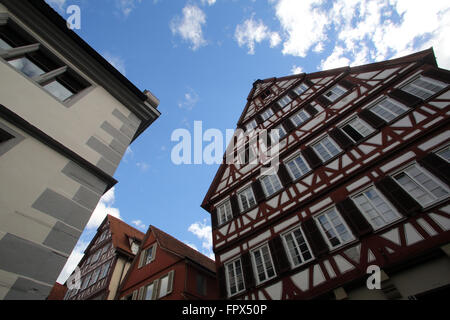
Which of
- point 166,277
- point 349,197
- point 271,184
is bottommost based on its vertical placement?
point 349,197

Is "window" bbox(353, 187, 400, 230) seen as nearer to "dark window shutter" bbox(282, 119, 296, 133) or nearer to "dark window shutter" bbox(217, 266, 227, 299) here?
"dark window shutter" bbox(282, 119, 296, 133)

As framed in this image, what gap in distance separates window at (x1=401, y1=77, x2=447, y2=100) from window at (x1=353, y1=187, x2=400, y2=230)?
12.8 feet

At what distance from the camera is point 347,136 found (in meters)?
9.85

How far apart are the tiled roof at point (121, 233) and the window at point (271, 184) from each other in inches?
598

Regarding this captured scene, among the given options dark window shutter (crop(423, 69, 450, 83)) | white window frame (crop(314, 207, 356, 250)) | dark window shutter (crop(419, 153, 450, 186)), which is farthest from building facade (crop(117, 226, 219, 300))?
dark window shutter (crop(423, 69, 450, 83))

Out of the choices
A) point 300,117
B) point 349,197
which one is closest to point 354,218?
point 349,197

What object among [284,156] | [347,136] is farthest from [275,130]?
[347,136]

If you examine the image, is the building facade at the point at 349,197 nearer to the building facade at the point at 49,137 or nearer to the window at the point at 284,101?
the window at the point at 284,101

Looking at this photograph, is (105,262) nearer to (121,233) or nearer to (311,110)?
(121,233)

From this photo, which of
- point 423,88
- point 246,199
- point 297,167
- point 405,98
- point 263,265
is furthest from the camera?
point 246,199

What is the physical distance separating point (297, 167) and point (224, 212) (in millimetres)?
4327

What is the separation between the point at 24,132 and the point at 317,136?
10.4 metres

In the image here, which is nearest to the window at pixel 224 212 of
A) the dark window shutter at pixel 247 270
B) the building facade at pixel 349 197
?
Result: the building facade at pixel 349 197

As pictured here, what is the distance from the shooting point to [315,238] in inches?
324
